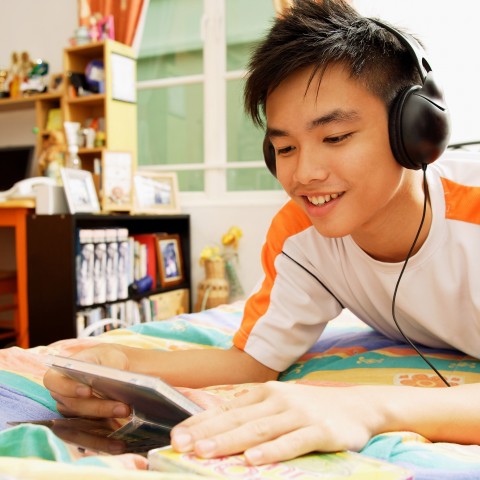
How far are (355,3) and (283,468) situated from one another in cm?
265

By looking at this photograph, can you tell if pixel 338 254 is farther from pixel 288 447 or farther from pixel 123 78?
pixel 123 78

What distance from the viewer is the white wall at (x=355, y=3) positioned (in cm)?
238

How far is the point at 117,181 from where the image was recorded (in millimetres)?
2703

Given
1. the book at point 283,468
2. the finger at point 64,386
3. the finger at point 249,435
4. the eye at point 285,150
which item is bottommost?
the finger at point 64,386

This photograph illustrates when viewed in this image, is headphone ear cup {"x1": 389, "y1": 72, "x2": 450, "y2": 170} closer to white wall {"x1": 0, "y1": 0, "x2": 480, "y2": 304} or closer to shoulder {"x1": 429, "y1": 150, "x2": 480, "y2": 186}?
shoulder {"x1": 429, "y1": 150, "x2": 480, "y2": 186}

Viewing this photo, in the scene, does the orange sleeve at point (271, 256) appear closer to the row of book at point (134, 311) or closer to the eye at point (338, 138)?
the eye at point (338, 138)

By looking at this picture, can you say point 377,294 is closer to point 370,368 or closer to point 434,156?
point 370,368

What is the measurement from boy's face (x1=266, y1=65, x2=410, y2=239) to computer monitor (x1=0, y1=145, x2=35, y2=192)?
8.98 feet

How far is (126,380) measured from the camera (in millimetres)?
530

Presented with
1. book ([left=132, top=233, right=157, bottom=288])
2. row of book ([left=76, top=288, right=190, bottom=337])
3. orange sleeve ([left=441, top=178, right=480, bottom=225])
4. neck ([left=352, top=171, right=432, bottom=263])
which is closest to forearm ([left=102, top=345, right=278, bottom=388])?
neck ([left=352, top=171, right=432, bottom=263])

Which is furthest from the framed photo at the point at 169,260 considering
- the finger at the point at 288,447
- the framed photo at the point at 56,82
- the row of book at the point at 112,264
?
the finger at the point at 288,447

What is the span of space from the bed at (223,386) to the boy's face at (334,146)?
0.96 ft

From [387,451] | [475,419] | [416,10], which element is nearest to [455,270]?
[475,419]

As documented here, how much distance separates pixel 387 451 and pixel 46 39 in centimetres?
350
